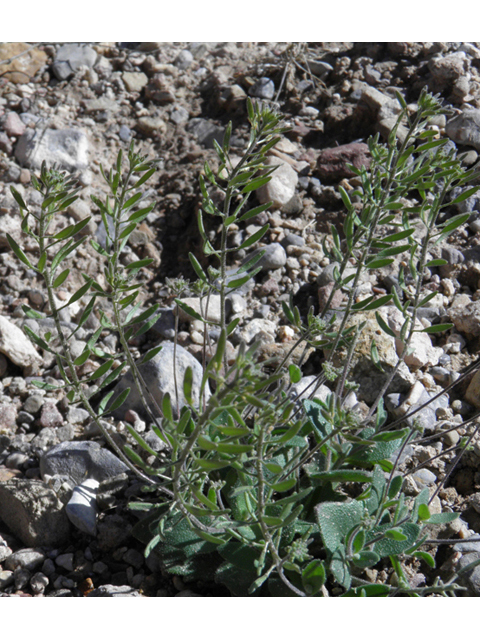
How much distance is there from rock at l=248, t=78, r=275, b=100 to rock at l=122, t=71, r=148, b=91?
3.08ft

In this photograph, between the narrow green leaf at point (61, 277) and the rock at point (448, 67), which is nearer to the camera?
the narrow green leaf at point (61, 277)

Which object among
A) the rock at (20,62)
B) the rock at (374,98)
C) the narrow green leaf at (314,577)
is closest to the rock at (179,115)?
the rock at (20,62)

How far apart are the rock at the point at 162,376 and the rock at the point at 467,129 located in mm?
2413

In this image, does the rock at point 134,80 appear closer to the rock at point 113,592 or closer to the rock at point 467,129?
the rock at point 467,129

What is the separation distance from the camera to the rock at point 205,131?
14.4ft

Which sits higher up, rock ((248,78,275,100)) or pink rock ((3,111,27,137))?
rock ((248,78,275,100))

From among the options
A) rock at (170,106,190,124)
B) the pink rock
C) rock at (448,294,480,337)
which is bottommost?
rock at (448,294,480,337)

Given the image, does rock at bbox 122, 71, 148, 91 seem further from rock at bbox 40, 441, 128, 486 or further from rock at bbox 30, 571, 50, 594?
rock at bbox 30, 571, 50, 594

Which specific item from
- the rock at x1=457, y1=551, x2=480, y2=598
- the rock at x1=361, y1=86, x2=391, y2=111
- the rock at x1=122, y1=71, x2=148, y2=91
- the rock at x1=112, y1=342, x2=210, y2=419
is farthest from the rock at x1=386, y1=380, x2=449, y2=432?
the rock at x1=122, y1=71, x2=148, y2=91

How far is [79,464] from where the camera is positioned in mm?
2623

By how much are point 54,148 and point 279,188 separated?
5.50 ft

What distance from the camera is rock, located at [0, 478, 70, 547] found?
2.38 metres

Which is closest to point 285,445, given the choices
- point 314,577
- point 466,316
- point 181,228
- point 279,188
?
point 314,577

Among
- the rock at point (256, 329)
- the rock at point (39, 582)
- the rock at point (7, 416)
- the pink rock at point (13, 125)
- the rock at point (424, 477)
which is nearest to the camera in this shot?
the rock at point (39, 582)
